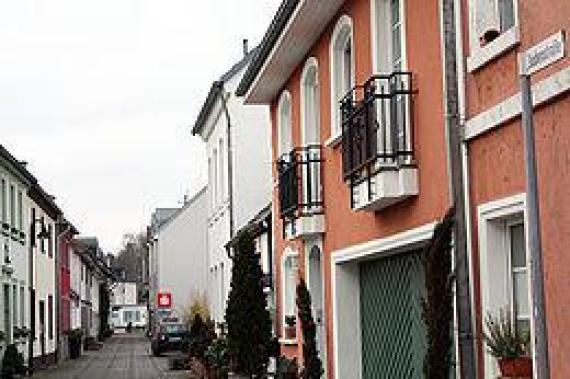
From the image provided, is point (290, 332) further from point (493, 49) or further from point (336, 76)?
point (493, 49)

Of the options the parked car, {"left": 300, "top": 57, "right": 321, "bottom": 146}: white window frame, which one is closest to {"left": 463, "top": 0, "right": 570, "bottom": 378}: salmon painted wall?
{"left": 300, "top": 57, "right": 321, "bottom": 146}: white window frame

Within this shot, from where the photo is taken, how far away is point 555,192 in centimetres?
785

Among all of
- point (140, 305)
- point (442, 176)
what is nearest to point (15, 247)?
point (442, 176)

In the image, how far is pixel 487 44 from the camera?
30.3 feet

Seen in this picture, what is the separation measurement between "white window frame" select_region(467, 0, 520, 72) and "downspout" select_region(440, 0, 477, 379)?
1.04 ft

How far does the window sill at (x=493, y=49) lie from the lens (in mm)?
8738

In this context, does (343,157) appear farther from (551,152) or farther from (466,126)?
(551,152)

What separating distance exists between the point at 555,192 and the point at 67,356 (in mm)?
45429

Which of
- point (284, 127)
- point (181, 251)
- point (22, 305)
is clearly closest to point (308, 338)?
point (284, 127)

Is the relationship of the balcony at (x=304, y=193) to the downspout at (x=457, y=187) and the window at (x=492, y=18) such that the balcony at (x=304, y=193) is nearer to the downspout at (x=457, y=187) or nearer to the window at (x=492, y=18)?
the downspout at (x=457, y=187)

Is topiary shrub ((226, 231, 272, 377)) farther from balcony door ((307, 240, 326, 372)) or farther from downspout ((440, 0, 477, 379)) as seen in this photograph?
downspout ((440, 0, 477, 379))

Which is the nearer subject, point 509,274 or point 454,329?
point 509,274

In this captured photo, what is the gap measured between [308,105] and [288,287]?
479 centimetres

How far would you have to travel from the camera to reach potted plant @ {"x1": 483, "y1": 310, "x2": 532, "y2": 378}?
8.41m
